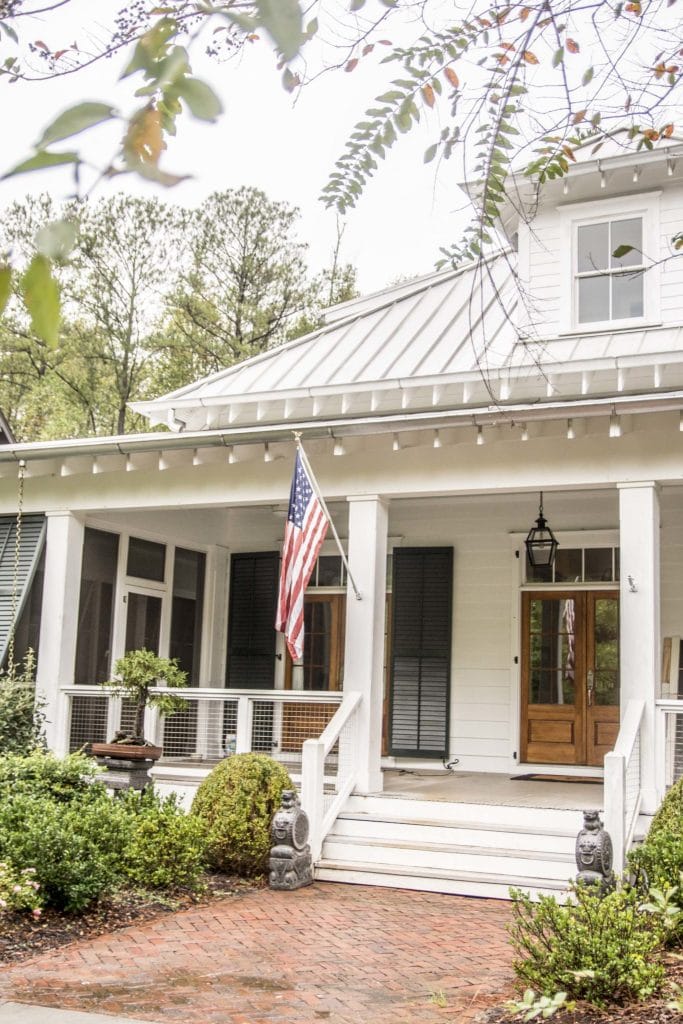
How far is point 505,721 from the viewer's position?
39.7 ft

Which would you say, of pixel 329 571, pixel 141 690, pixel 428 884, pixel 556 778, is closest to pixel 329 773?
pixel 141 690

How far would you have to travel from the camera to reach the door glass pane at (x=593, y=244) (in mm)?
11266

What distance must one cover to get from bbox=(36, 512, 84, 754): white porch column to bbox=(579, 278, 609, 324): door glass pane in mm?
5840

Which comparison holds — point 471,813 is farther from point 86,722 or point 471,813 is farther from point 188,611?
point 188,611

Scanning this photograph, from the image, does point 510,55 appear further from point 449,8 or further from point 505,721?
point 505,721

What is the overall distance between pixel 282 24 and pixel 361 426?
27.2ft

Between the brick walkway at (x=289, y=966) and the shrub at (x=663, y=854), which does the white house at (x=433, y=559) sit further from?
the brick walkway at (x=289, y=966)

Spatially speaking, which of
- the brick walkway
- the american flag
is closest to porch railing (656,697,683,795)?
the brick walkway

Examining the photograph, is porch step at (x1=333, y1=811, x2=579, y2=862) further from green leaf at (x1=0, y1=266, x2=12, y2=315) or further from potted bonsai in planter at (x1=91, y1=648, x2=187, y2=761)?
green leaf at (x1=0, y1=266, x2=12, y2=315)

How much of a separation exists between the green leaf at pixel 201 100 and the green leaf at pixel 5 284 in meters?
0.29

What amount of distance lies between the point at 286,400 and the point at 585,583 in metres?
3.96

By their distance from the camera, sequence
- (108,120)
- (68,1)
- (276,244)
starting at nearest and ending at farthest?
(108,120) → (68,1) → (276,244)

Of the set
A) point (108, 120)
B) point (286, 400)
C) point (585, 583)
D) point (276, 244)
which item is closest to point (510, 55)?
point (108, 120)

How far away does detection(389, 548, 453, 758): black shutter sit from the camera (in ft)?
40.3
